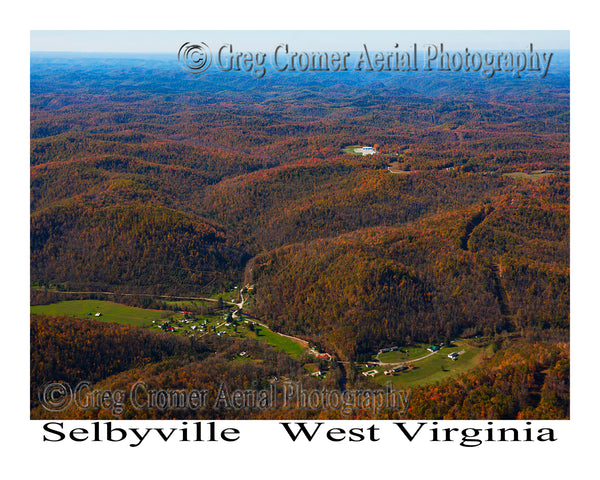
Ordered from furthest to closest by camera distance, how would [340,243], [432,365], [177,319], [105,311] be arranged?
[340,243], [105,311], [177,319], [432,365]

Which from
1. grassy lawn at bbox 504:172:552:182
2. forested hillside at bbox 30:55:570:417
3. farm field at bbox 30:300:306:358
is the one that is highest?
grassy lawn at bbox 504:172:552:182

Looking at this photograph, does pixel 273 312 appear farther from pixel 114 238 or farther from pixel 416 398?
pixel 114 238

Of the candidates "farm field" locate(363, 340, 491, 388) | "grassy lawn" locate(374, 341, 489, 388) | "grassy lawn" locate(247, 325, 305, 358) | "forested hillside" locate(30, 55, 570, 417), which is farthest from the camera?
"forested hillside" locate(30, 55, 570, 417)

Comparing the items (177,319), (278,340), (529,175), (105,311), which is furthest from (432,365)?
(529,175)

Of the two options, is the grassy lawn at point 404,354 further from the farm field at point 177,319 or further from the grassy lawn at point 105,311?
the grassy lawn at point 105,311

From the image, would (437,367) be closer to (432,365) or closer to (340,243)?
(432,365)

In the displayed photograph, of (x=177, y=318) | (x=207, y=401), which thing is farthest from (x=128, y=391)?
(x=177, y=318)

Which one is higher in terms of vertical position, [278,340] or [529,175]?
[529,175]

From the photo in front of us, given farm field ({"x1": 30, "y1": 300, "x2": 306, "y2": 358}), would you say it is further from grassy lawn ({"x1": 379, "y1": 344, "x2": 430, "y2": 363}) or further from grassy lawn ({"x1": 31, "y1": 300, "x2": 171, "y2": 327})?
grassy lawn ({"x1": 379, "y1": 344, "x2": 430, "y2": 363})

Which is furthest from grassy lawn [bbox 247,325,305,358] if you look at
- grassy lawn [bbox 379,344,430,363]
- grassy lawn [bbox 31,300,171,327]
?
grassy lawn [bbox 31,300,171,327]
